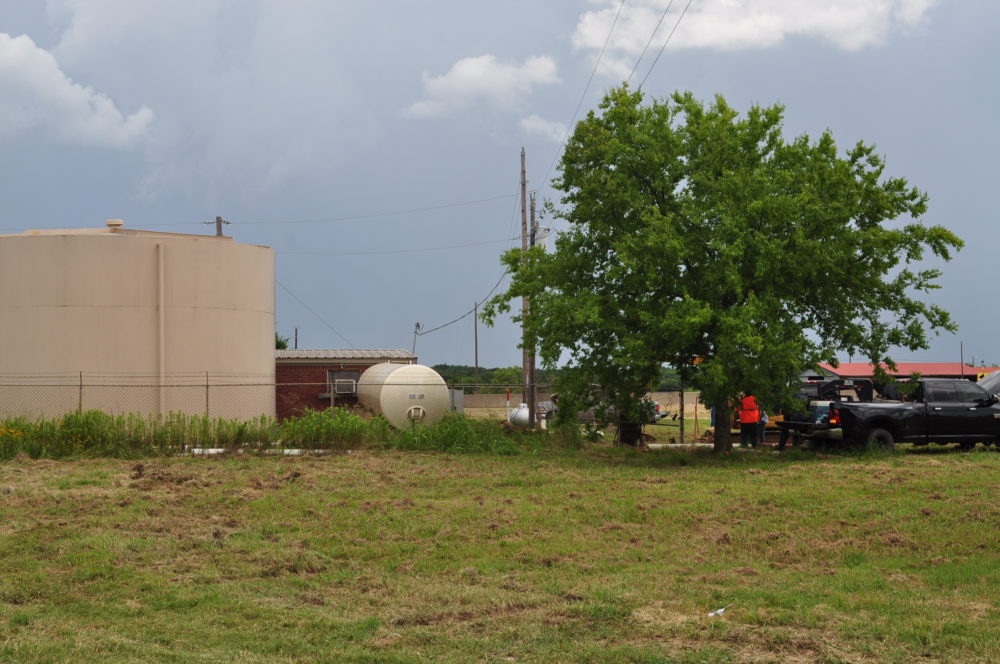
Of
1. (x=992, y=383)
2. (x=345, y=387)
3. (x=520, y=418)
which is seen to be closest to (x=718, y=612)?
(x=992, y=383)

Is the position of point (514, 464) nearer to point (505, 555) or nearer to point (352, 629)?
point (505, 555)

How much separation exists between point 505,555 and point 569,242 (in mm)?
12493

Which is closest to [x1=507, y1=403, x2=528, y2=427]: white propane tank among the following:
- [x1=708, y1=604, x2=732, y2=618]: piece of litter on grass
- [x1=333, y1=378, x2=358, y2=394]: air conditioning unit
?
[x1=333, y1=378, x2=358, y2=394]: air conditioning unit

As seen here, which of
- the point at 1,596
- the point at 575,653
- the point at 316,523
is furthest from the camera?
the point at 316,523

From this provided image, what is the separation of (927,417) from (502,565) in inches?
598

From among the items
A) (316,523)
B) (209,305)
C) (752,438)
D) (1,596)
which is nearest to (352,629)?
(1,596)

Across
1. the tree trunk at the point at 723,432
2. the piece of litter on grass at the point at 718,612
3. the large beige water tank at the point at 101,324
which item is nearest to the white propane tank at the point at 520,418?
the large beige water tank at the point at 101,324

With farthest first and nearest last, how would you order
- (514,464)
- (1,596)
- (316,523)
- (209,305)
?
(209,305)
(514,464)
(316,523)
(1,596)

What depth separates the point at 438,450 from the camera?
23641mm

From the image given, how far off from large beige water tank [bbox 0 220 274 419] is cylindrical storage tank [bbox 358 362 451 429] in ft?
13.1

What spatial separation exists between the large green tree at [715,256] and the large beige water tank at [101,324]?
9.45 metres

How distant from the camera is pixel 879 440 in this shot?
2252 cm

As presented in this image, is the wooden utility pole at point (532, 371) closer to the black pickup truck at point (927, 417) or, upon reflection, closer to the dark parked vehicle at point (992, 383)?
the black pickup truck at point (927, 417)

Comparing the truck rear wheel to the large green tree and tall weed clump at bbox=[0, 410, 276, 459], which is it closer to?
the large green tree
